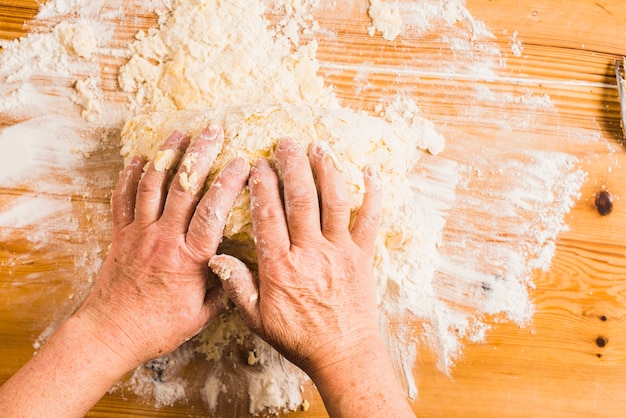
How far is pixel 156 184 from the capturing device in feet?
3.94

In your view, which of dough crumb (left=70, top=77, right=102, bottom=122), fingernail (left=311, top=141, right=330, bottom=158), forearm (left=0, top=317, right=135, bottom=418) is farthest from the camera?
dough crumb (left=70, top=77, right=102, bottom=122)

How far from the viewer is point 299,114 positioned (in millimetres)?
1257

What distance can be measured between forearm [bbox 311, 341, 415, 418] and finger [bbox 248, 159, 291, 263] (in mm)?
305

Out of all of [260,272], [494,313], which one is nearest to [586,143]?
[494,313]

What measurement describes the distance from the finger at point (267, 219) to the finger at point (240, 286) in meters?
0.06

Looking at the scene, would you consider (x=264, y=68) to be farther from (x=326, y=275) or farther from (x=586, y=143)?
(x=586, y=143)

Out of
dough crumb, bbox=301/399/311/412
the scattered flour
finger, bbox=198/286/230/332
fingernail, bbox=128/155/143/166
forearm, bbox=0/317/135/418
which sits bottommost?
dough crumb, bbox=301/399/311/412

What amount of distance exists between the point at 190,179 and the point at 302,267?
1.09 ft

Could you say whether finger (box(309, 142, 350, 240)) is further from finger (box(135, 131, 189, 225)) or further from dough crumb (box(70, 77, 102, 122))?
dough crumb (box(70, 77, 102, 122))

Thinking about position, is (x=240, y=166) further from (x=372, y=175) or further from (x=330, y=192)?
(x=372, y=175)

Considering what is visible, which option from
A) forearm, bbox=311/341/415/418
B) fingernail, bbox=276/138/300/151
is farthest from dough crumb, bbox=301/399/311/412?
fingernail, bbox=276/138/300/151

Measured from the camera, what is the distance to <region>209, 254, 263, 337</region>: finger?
3.78 feet

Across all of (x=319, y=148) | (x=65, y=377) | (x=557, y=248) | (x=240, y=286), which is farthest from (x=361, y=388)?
(x=557, y=248)

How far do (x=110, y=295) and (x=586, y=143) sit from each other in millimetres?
1435
